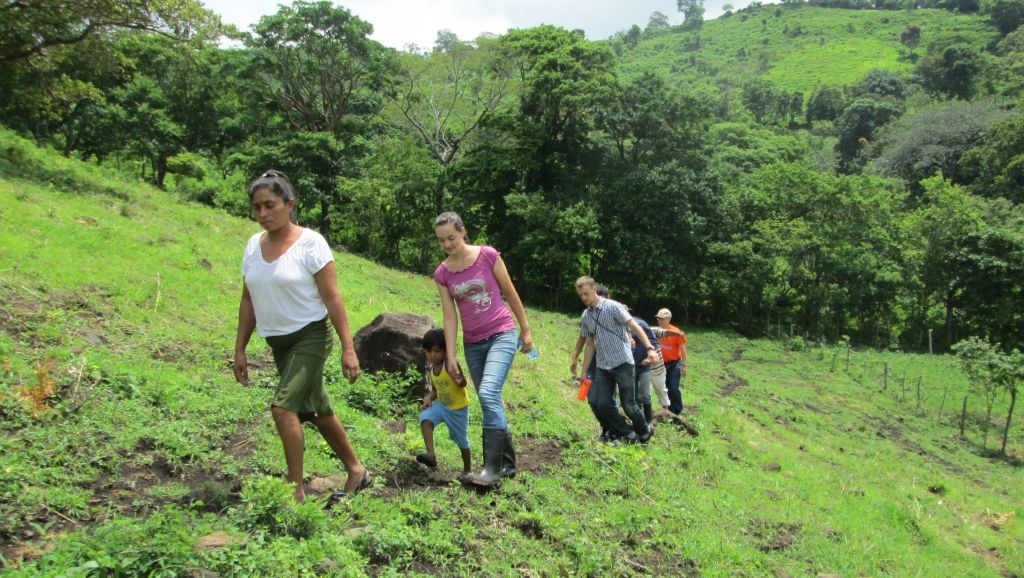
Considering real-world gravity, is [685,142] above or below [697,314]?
above

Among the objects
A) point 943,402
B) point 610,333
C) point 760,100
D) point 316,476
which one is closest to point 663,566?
point 316,476

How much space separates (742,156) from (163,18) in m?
47.8

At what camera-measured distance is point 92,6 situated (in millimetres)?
14508

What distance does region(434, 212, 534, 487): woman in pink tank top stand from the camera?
4.87 metres

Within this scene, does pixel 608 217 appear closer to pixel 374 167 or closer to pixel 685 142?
pixel 685 142

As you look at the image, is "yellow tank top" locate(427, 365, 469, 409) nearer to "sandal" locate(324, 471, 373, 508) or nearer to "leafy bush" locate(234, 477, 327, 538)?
"sandal" locate(324, 471, 373, 508)

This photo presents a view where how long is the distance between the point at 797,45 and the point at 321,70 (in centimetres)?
11798

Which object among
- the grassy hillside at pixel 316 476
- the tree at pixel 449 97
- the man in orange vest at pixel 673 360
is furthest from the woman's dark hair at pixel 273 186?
the tree at pixel 449 97

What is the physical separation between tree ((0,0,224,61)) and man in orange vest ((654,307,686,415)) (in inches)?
542

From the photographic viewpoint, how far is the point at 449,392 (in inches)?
200

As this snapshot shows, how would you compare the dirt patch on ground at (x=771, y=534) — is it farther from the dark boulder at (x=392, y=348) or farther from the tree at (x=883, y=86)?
the tree at (x=883, y=86)

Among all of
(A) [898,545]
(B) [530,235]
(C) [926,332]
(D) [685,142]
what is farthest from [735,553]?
(C) [926,332]

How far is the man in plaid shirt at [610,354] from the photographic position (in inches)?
274

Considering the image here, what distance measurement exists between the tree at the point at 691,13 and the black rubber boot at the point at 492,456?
170 metres
